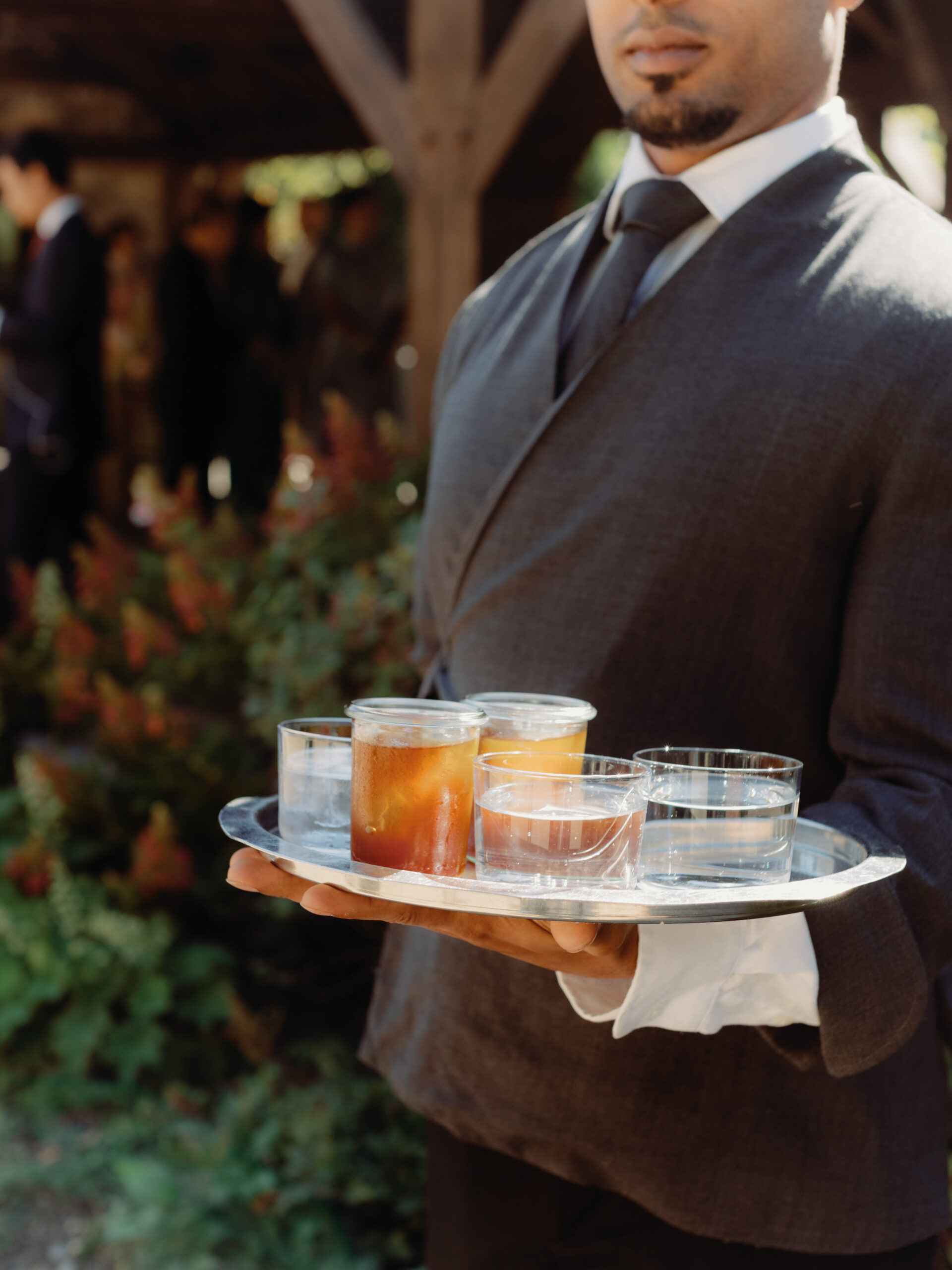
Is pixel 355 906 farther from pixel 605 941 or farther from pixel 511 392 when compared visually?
pixel 511 392

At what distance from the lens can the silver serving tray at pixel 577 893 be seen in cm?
93

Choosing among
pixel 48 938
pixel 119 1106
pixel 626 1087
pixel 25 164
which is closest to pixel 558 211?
pixel 25 164

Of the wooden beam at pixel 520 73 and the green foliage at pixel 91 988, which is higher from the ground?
the wooden beam at pixel 520 73

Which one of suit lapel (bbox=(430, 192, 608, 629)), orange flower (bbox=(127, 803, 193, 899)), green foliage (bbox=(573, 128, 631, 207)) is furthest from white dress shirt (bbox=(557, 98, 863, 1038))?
green foliage (bbox=(573, 128, 631, 207))

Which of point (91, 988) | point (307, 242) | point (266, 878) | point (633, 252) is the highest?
point (307, 242)

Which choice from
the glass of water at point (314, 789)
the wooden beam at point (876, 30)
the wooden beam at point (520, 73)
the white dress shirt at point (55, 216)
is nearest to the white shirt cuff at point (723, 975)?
Result: the glass of water at point (314, 789)

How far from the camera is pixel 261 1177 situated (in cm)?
293

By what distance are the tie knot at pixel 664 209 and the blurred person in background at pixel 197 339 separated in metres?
5.56

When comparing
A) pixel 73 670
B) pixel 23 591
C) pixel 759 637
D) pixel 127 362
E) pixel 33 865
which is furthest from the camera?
pixel 127 362

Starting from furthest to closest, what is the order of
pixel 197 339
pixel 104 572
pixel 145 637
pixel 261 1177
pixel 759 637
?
pixel 197 339
pixel 104 572
pixel 145 637
pixel 261 1177
pixel 759 637

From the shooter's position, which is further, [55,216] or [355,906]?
[55,216]

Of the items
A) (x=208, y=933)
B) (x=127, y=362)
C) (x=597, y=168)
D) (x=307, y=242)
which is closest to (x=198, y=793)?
(x=208, y=933)

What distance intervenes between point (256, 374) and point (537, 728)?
20.0ft

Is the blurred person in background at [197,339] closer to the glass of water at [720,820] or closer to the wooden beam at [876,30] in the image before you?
the wooden beam at [876,30]
